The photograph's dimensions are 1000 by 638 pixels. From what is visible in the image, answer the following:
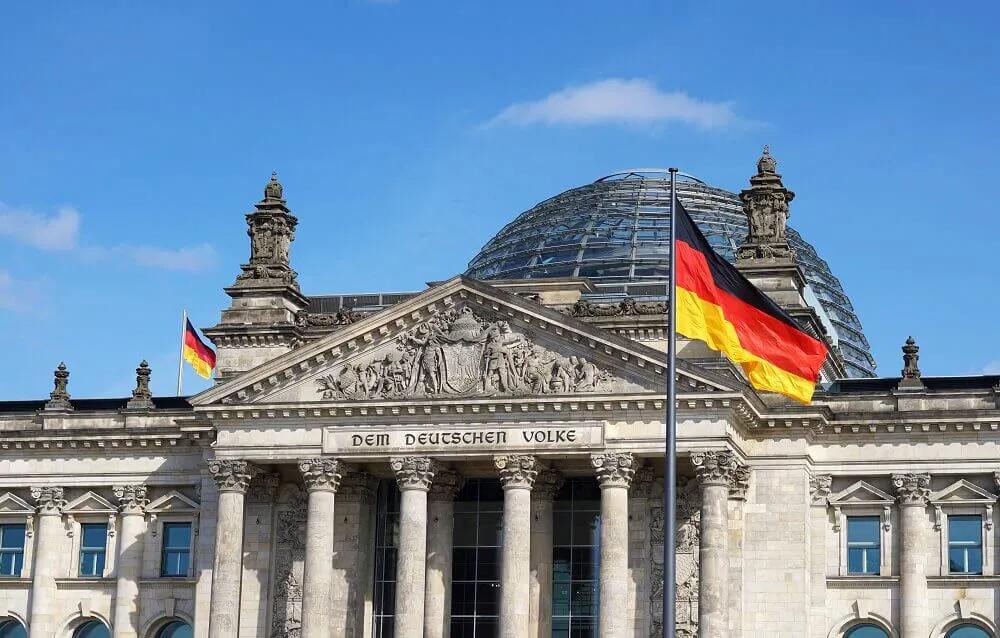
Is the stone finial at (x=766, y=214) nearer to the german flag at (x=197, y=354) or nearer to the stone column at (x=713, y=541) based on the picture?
the stone column at (x=713, y=541)

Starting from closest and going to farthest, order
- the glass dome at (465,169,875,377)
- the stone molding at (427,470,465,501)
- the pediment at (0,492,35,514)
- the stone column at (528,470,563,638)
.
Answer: the stone column at (528,470,563,638)
the stone molding at (427,470,465,501)
the pediment at (0,492,35,514)
the glass dome at (465,169,875,377)

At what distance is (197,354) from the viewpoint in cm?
7550

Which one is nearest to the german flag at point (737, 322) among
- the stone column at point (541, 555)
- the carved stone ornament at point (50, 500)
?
the stone column at point (541, 555)

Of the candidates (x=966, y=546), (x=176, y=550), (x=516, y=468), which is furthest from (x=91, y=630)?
(x=966, y=546)

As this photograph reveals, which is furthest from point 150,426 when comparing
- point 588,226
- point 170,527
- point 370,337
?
point 588,226

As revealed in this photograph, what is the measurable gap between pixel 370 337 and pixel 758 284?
1446 centimetres

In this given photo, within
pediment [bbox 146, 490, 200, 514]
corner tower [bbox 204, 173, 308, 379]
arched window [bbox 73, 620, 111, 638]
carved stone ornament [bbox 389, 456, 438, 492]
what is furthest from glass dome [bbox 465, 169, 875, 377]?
arched window [bbox 73, 620, 111, 638]

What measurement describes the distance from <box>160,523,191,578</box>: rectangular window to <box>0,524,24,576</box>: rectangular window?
6032 millimetres

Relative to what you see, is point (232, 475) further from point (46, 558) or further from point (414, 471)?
point (46, 558)

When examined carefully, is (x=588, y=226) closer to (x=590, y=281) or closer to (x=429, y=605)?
(x=590, y=281)

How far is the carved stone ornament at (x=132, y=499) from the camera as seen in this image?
233 ft

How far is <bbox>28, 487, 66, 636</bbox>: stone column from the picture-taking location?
233 feet

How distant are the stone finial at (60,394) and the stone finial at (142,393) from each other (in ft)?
7.85

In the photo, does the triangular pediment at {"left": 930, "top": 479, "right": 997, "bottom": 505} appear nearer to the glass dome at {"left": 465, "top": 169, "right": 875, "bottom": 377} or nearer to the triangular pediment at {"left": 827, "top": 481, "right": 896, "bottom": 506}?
the triangular pediment at {"left": 827, "top": 481, "right": 896, "bottom": 506}
